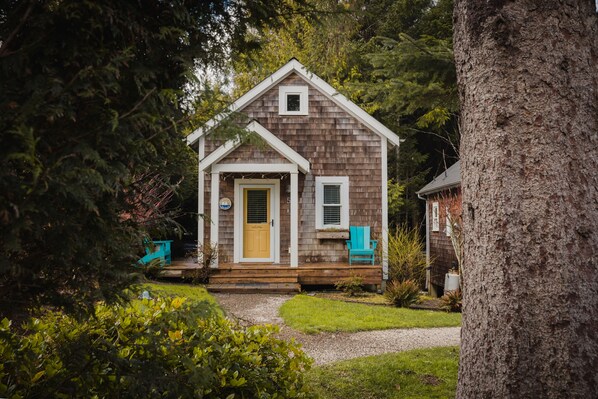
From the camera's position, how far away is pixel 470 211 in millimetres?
2930

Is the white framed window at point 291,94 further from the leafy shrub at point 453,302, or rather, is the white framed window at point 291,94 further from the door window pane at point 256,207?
the leafy shrub at point 453,302

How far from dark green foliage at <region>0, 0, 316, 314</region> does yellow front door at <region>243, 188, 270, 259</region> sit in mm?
10592

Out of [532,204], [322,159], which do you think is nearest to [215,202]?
[322,159]

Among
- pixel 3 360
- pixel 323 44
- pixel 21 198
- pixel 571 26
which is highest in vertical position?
pixel 323 44

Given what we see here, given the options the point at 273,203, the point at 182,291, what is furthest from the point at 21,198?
the point at 273,203

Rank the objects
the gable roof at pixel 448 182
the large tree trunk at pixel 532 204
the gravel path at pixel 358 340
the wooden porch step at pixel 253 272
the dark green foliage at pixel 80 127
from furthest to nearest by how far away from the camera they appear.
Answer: the gable roof at pixel 448 182, the wooden porch step at pixel 253 272, the gravel path at pixel 358 340, the large tree trunk at pixel 532 204, the dark green foliage at pixel 80 127

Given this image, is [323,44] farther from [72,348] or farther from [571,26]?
[72,348]

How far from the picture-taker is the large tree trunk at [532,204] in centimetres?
249

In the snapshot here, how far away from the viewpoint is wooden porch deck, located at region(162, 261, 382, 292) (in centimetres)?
1125

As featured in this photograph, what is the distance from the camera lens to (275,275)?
11703 mm

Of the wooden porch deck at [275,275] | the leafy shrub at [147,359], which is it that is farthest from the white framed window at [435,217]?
the leafy shrub at [147,359]

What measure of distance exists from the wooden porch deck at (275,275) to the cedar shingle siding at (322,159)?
31.8 inches

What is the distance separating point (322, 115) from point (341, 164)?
1.58 metres

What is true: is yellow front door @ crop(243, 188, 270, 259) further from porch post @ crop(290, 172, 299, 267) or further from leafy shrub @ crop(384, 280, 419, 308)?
leafy shrub @ crop(384, 280, 419, 308)
